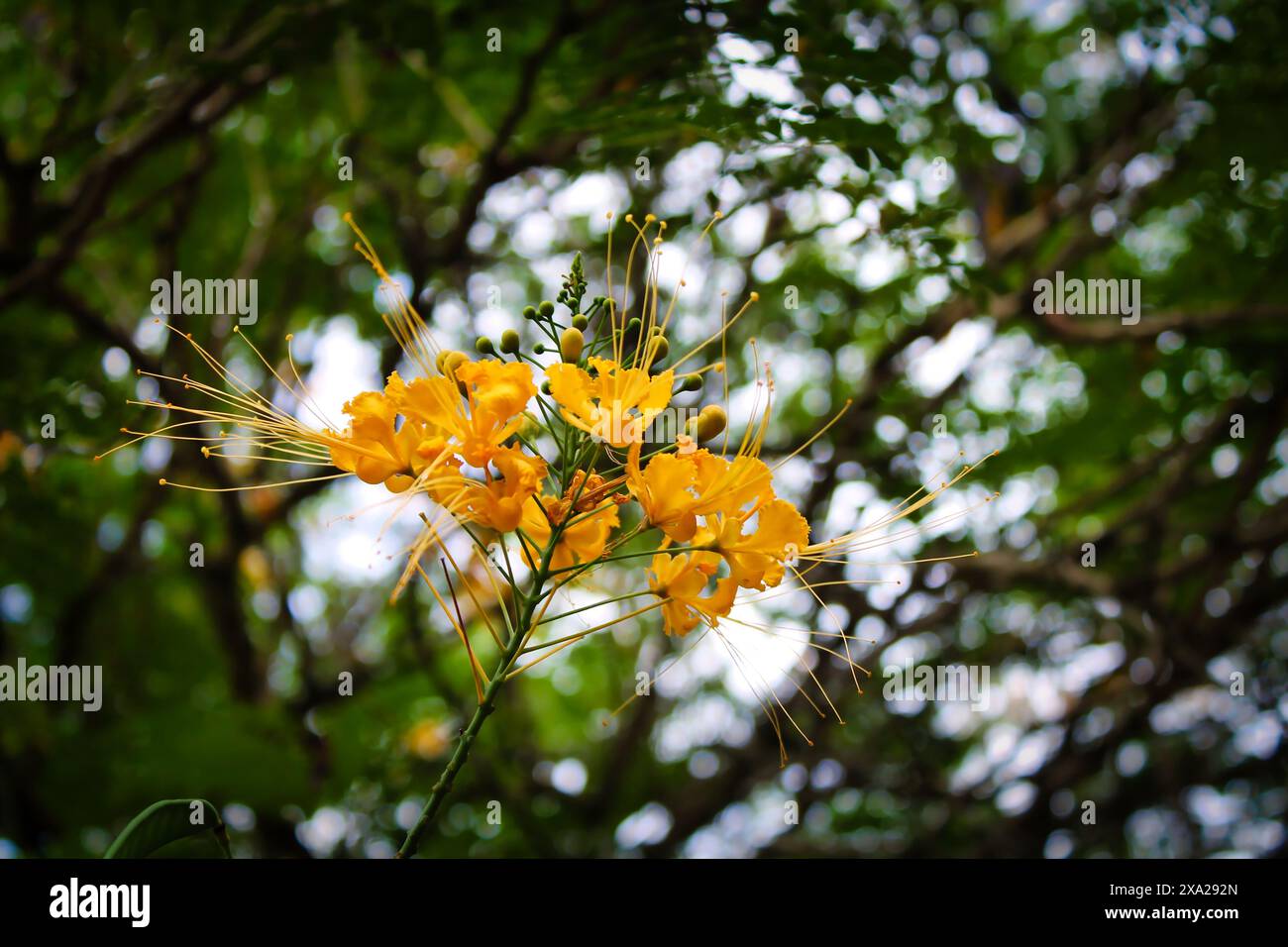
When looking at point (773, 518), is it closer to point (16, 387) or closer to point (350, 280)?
point (16, 387)

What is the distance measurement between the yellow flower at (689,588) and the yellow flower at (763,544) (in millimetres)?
32

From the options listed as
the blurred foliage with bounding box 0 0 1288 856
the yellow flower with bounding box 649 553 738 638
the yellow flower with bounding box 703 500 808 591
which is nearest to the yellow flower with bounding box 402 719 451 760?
the blurred foliage with bounding box 0 0 1288 856

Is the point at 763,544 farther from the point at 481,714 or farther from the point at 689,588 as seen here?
the point at 481,714

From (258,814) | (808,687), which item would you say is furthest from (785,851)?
(258,814)

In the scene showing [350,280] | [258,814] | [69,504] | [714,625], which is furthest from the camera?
[350,280]

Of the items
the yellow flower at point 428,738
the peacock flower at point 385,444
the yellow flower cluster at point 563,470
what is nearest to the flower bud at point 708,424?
the yellow flower cluster at point 563,470

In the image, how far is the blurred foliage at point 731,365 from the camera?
340 centimetres

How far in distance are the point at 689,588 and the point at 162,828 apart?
827 millimetres

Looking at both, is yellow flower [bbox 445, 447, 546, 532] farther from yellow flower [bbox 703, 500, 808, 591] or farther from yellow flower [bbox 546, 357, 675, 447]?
yellow flower [bbox 703, 500, 808, 591]

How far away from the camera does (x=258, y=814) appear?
15.1ft

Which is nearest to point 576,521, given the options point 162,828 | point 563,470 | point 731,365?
point 563,470

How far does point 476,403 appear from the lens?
1356mm

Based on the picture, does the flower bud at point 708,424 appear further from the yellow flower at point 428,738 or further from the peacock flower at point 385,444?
the yellow flower at point 428,738
